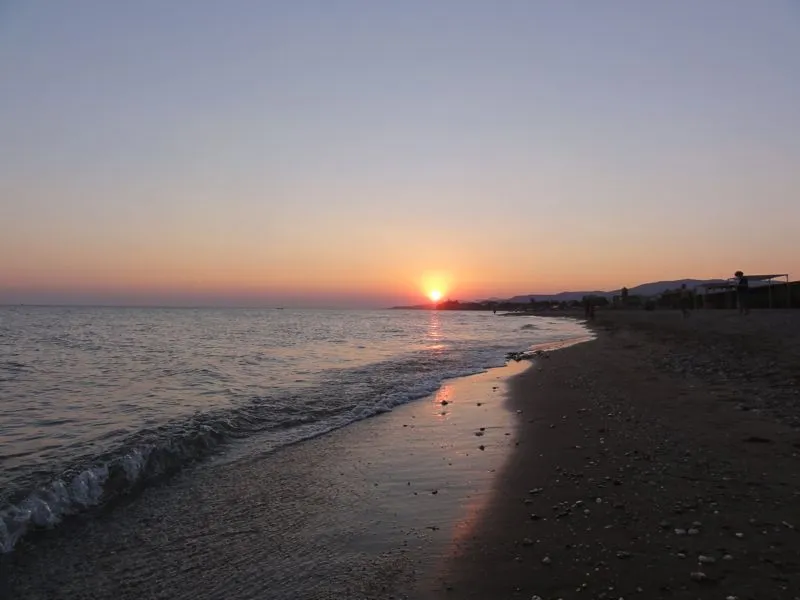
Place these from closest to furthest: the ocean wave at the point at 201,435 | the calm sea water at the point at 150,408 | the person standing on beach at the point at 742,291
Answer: the ocean wave at the point at 201,435
the calm sea water at the point at 150,408
the person standing on beach at the point at 742,291

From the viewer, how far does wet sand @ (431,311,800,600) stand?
4121 millimetres

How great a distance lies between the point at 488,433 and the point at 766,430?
4426 millimetres

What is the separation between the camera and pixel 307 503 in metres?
6.63

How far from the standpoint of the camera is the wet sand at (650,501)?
4121 millimetres

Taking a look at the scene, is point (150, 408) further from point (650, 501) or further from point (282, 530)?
point (650, 501)

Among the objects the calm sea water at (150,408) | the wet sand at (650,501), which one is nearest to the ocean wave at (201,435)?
the calm sea water at (150,408)

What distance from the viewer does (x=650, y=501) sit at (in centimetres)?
557

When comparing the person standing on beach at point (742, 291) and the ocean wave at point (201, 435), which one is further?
the person standing on beach at point (742, 291)

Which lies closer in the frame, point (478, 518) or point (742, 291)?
point (478, 518)

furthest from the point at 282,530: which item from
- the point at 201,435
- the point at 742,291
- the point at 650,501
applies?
the point at 742,291

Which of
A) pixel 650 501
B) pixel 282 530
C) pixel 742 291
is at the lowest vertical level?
pixel 282 530

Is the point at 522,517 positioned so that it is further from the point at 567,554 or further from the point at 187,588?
the point at 187,588

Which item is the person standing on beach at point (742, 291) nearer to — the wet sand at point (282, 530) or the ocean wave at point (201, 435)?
the ocean wave at point (201, 435)

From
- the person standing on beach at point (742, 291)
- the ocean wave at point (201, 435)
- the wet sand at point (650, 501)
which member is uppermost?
the person standing on beach at point (742, 291)
